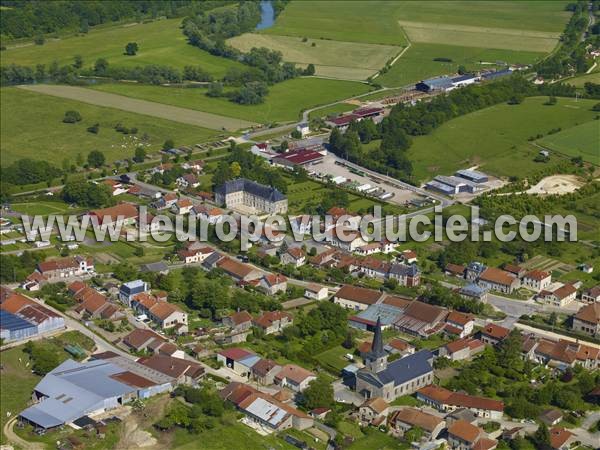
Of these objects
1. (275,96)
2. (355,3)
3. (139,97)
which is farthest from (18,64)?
(355,3)

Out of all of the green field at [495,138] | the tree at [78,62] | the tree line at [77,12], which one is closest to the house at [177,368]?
the green field at [495,138]

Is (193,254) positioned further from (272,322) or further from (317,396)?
(317,396)

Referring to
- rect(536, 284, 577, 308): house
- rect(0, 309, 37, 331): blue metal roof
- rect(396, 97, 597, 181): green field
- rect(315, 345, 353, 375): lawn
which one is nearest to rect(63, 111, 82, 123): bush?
rect(396, 97, 597, 181): green field

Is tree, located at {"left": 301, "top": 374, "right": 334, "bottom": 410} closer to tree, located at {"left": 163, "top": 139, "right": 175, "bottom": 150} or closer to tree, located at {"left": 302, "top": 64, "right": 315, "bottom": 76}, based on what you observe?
tree, located at {"left": 163, "top": 139, "right": 175, "bottom": 150}

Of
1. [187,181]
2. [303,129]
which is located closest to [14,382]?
[187,181]

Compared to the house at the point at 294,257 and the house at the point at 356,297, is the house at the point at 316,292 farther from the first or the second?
the house at the point at 294,257

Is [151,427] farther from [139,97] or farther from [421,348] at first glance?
[139,97]
